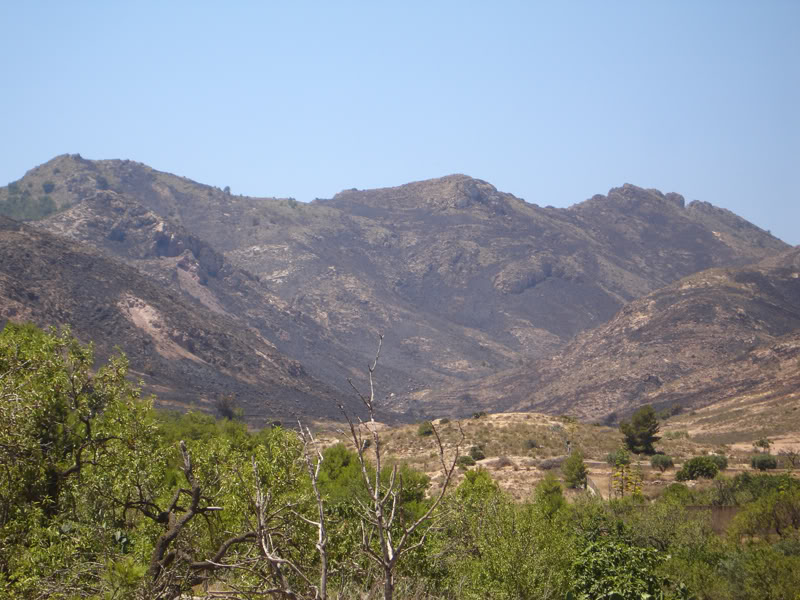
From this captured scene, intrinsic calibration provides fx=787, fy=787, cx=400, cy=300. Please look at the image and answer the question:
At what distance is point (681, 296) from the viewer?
143m

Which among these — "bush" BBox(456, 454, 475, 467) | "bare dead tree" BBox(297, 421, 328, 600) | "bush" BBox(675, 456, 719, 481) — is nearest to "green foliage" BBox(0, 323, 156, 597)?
"bare dead tree" BBox(297, 421, 328, 600)

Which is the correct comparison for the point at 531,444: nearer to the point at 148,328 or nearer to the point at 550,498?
the point at 550,498

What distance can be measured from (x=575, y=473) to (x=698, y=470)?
879cm

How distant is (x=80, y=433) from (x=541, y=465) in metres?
41.1

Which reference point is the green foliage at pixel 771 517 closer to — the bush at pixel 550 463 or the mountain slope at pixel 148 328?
the bush at pixel 550 463

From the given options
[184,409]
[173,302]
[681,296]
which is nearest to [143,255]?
[173,302]

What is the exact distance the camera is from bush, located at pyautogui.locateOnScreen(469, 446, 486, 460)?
6162 centimetres

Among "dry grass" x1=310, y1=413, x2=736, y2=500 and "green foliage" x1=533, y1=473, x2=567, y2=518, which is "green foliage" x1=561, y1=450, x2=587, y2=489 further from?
"green foliage" x1=533, y1=473, x2=567, y2=518

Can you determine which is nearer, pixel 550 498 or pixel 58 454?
pixel 58 454

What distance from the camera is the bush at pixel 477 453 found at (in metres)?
61.6

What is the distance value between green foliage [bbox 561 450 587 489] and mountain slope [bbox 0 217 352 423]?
55602 mm

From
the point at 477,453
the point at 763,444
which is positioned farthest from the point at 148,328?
the point at 763,444

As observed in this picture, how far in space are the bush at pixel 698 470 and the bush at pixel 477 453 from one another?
1484cm

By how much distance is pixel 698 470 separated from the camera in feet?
175
